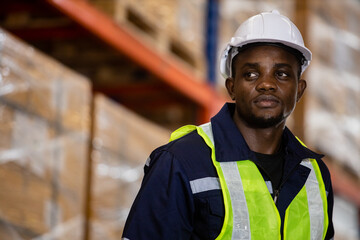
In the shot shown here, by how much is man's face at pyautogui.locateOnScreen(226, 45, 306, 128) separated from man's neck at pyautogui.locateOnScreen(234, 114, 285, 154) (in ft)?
0.05

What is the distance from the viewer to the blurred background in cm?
378

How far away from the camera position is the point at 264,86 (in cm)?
203

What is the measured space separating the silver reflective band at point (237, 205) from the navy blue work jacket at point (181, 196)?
3 centimetres

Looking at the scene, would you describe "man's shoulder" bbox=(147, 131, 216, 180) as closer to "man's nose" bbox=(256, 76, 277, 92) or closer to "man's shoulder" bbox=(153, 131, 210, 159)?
"man's shoulder" bbox=(153, 131, 210, 159)

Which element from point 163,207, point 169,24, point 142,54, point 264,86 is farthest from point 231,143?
point 169,24

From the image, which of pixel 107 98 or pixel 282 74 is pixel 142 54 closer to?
pixel 107 98

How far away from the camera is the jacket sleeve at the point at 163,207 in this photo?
6.06ft

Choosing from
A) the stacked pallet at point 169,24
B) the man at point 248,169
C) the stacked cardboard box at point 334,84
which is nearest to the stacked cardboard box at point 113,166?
the stacked pallet at point 169,24

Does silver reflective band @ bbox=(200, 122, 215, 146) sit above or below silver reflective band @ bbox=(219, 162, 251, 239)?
above

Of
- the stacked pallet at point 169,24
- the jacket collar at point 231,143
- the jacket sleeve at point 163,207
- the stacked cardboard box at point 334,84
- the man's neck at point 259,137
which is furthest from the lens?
the stacked cardboard box at point 334,84

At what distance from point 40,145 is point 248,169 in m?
2.15

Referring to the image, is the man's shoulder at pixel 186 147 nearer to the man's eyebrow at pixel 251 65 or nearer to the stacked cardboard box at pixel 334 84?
the man's eyebrow at pixel 251 65

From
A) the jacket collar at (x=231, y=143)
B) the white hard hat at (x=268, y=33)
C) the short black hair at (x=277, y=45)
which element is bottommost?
the jacket collar at (x=231, y=143)

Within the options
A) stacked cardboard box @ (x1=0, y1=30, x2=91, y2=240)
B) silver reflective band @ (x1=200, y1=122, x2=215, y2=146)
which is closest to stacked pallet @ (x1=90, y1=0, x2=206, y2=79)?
stacked cardboard box @ (x1=0, y1=30, x2=91, y2=240)
